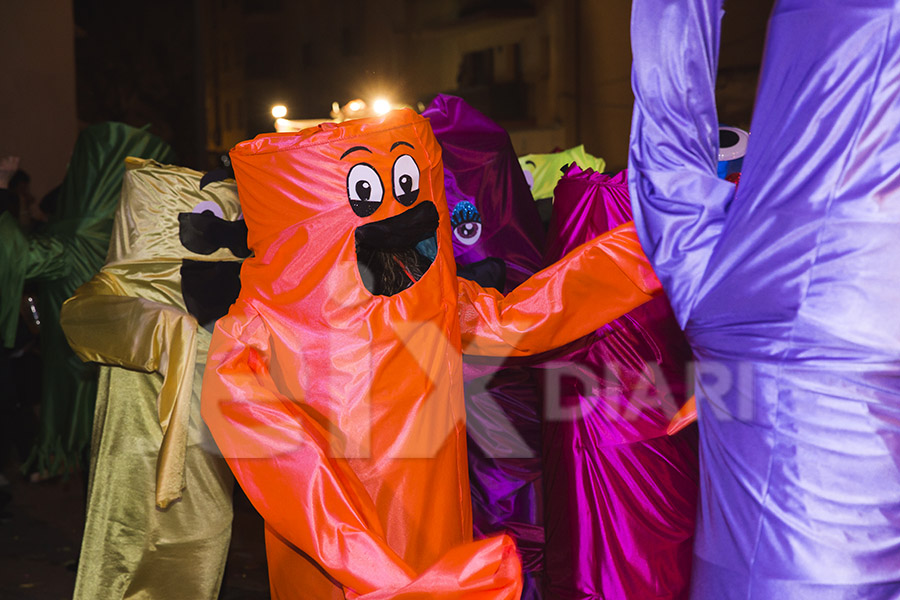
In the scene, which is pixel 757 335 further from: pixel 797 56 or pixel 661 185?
pixel 797 56

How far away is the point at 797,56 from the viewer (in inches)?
46.4

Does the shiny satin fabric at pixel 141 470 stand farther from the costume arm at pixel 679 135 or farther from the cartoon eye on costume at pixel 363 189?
the costume arm at pixel 679 135

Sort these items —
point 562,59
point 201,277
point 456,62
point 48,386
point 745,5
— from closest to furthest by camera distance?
point 201,277 < point 745,5 < point 48,386 < point 562,59 < point 456,62

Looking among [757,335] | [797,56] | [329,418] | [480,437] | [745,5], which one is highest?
[745,5]

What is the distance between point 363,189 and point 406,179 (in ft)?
0.30

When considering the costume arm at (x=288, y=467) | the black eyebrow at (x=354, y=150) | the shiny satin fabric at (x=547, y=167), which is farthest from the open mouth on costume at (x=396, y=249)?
the shiny satin fabric at (x=547, y=167)

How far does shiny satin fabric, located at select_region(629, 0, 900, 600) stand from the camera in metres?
1.14

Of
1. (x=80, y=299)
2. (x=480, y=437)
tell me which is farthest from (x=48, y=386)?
(x=480, y=437)

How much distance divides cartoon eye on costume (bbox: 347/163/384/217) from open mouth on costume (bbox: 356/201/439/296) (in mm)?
35

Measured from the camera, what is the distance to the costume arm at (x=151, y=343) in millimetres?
2029

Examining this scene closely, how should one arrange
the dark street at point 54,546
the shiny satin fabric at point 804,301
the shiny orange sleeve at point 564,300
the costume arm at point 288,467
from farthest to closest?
the dark street at point 54,546 < the shiny orange sleeve at point 564,300 < the costume arm at point 288,467 < the shiny satin fabric at point 804,301

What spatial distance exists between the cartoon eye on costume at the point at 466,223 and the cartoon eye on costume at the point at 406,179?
71 cm

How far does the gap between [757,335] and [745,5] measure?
2.46 metres

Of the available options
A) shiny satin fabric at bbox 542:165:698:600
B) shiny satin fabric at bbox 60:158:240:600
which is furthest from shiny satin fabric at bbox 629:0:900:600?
shiny satin fabric at bbox 60:158:240:600
